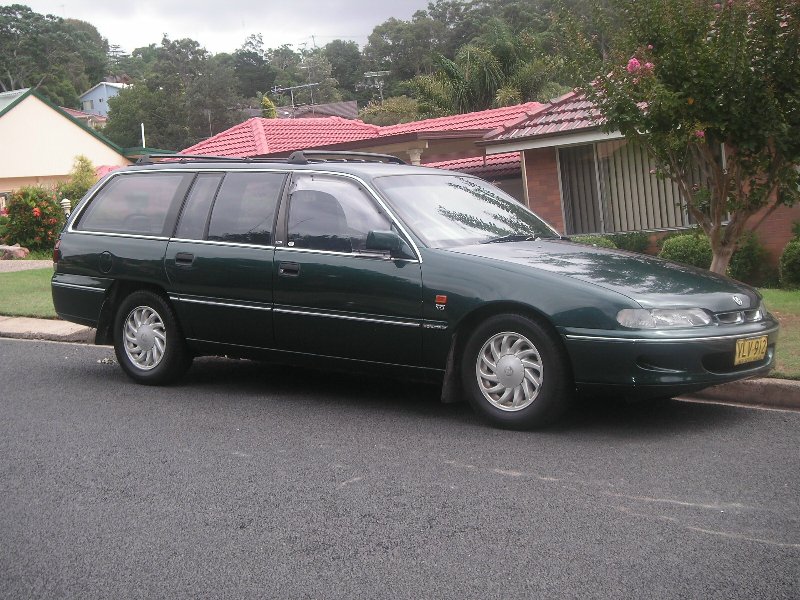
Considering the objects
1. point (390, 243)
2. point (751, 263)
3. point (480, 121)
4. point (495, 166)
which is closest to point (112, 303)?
point (390, 243)

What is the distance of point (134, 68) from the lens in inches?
5595

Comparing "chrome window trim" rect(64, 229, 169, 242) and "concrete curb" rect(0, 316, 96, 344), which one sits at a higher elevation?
"chrome window trim" rect(64, 229, 169, 242)

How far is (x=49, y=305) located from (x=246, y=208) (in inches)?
238

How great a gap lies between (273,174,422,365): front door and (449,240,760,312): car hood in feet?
1.71

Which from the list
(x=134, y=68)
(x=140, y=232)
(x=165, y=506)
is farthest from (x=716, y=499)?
(x=134, y=68)

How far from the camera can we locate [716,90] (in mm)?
9305

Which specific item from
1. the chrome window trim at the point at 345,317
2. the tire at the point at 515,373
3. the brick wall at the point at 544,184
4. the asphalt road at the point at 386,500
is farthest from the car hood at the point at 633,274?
the brick wall at the point at 544,184

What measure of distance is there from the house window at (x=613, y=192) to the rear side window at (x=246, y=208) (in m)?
10.8

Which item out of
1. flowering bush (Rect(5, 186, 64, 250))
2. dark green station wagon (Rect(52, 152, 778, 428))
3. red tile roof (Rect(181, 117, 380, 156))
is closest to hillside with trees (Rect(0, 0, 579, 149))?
red tile roof (Rect(181, 117, 380, 156))

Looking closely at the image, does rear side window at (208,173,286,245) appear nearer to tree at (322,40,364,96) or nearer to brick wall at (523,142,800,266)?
brick wall at (523,142,800,266)

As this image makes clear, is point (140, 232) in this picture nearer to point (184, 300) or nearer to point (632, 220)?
point (184, 300)

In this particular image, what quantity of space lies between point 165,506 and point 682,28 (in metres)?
6.44

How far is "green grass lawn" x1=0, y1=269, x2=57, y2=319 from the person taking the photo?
41.5ft

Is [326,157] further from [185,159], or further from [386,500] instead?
[386,500]
